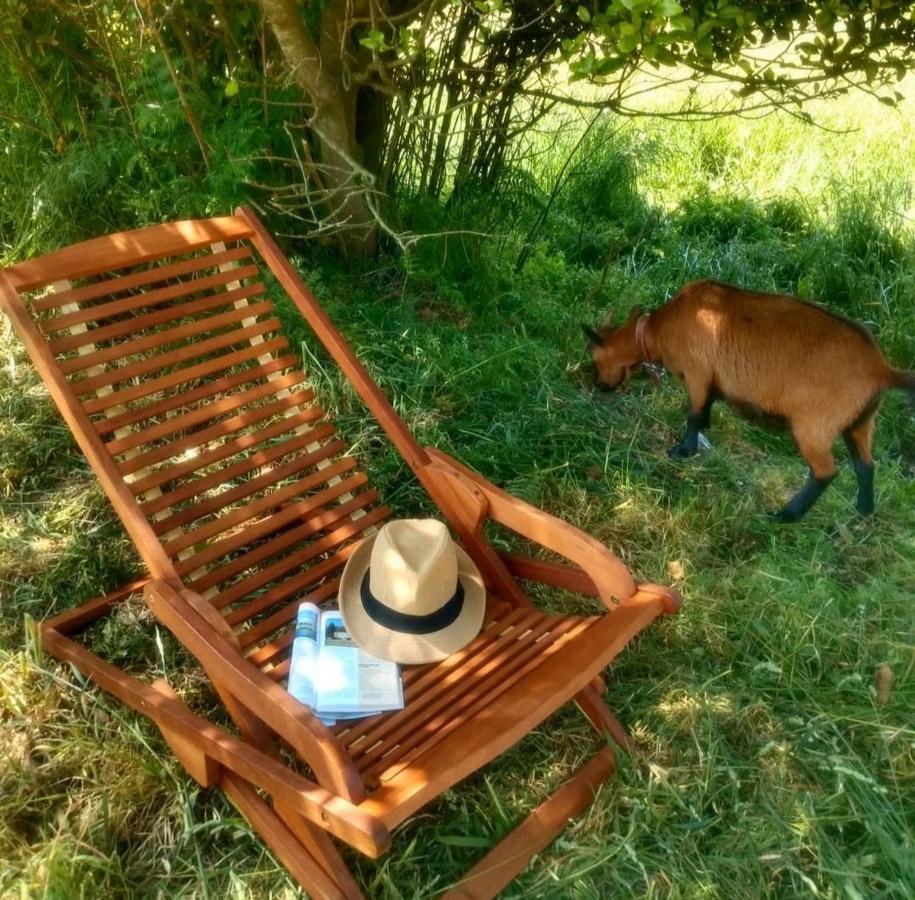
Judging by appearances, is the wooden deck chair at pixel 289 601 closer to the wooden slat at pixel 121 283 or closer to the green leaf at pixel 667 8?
the wooden slat at pixel 121 283

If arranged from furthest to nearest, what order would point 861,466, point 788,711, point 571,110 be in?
point 571,110
point 861,466
point 788,711

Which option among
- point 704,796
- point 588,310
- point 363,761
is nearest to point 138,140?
point 588,310

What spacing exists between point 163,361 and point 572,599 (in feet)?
5.42

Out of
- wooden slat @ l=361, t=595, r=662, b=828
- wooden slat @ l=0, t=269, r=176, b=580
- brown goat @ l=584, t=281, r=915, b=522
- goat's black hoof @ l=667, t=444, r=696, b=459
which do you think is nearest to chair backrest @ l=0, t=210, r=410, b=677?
wooden slat @ l=0, t=269, r=176, b=580

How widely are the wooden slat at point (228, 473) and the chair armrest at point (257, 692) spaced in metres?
0.39

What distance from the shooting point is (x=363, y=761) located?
83.5 inches

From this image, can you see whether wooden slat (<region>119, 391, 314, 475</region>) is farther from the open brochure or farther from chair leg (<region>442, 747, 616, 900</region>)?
chair leg (<region>442, 747, 616, 900</region>)

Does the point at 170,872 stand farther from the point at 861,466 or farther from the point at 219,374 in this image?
the point at 861,466

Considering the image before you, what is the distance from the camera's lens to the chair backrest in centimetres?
239

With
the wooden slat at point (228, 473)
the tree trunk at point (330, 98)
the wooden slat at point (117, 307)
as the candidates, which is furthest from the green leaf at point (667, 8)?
the wooden slat at point (228, 473)

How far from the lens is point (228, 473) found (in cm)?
274

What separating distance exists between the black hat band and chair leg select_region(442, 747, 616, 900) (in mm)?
575

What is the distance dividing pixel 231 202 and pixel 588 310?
6.89 feet

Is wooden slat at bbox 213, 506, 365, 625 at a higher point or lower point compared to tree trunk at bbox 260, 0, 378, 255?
lower
